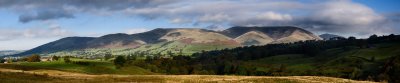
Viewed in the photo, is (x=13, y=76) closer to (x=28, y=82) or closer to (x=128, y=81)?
(x=28, y=82)

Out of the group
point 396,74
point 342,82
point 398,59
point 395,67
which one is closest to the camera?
point 342,82

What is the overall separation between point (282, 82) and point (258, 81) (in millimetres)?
2216

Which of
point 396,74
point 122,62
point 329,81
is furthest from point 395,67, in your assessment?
point 329,81

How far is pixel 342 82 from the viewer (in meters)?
45.0

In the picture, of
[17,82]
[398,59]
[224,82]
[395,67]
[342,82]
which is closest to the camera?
[17,82]

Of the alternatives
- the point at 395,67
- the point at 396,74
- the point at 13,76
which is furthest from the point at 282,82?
the point at 395,67

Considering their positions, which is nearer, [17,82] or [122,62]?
[17,82]

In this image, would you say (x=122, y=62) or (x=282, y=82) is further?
(x=122, y=62)

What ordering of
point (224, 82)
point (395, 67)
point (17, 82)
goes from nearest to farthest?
point (17, 82) → point (224, 82) → point (395, 67)

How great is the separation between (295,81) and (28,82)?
2278cm

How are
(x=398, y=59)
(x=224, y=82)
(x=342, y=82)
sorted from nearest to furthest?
(x=224, y=82)
(x=342, y=82)
(x=398, y=59)

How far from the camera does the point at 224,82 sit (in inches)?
1660

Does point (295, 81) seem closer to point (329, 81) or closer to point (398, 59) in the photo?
point (329, 81)

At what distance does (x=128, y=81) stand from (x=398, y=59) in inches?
6761
